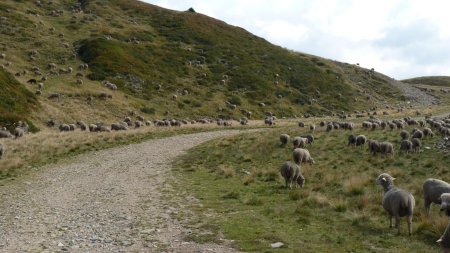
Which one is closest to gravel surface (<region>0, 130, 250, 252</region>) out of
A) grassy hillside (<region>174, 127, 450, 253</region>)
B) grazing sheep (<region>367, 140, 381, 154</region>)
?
grassy hillside (<region>174, 127, 450, 253</region>)

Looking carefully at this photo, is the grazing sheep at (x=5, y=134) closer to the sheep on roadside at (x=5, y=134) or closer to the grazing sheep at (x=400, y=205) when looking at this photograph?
the sheep on roadside at (x=5, y=134)

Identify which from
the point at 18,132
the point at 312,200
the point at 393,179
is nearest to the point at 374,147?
the point at 393,179

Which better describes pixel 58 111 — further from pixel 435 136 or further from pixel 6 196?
pixel 435 136

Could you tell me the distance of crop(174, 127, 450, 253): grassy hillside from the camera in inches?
514

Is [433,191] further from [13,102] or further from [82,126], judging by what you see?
[13,102]

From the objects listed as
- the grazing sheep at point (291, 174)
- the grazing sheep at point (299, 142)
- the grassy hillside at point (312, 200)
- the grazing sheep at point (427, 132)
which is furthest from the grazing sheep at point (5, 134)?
the grazing sheep at point (427, 132)

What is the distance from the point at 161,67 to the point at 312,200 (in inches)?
2913

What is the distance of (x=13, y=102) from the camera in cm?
5069

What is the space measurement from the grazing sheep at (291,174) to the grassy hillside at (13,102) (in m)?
32.7

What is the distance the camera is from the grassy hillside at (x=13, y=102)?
150ft

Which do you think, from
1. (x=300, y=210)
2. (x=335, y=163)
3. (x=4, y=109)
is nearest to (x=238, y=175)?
(x=335, y=163)

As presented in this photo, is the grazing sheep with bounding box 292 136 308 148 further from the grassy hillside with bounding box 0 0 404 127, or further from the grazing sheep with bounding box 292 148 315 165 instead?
the grassy hillside with bounding box 0 0 404 127

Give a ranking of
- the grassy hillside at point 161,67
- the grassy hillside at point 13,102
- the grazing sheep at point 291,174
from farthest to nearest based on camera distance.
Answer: the grassy hillside at point 161,67
the grassy hillside at point 13,102
the grazing sheep at point 291,174

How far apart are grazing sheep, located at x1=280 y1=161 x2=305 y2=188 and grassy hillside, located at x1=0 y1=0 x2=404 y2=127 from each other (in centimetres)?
3907
